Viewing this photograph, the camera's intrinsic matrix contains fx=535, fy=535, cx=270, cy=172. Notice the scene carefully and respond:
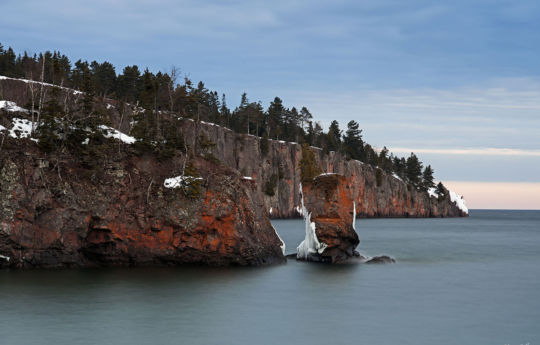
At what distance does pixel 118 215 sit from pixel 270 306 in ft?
46.0

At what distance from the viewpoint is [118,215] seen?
123 ft

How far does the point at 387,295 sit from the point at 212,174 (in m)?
Answer: 15.6

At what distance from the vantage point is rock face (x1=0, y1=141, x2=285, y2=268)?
35.2m

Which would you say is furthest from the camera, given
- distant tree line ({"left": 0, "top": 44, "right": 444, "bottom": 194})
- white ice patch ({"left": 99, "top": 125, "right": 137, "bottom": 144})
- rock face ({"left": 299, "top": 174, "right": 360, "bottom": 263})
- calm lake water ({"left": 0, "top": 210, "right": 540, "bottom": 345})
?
distant tree line ({"left": 0, "top": 44, "right": 444, "bottom": 194})

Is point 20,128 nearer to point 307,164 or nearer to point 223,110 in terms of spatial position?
point 307,164

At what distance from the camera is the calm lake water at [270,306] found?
918 inches

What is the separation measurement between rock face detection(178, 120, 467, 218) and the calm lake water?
79489mm

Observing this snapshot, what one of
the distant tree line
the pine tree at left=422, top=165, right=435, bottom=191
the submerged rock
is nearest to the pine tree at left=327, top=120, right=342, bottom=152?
the distant tree line

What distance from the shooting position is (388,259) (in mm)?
48719

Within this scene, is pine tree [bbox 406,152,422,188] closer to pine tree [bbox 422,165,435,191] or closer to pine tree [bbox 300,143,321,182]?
pine tree [bbox 422,165,435,191]

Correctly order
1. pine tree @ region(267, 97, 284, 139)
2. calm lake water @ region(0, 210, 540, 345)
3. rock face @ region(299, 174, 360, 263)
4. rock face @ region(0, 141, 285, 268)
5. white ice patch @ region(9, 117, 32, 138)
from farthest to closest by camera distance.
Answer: pine tree @ region(267, 97, 284, 139)
rock face @ region(299, 174, 360, 263)
white ice patch @ region(9, 117, 32, 138)
rock face @ region(0, 141, 285, 268)
calm lake water @ region(0, 210, 540, 345)

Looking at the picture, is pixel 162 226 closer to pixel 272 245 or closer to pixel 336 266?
pixel 272 245

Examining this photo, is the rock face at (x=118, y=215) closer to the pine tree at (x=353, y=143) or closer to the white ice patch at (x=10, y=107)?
the white ice patch at (x=10, y=107)

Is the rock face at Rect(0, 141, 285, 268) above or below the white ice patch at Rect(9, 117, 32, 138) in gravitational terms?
below
